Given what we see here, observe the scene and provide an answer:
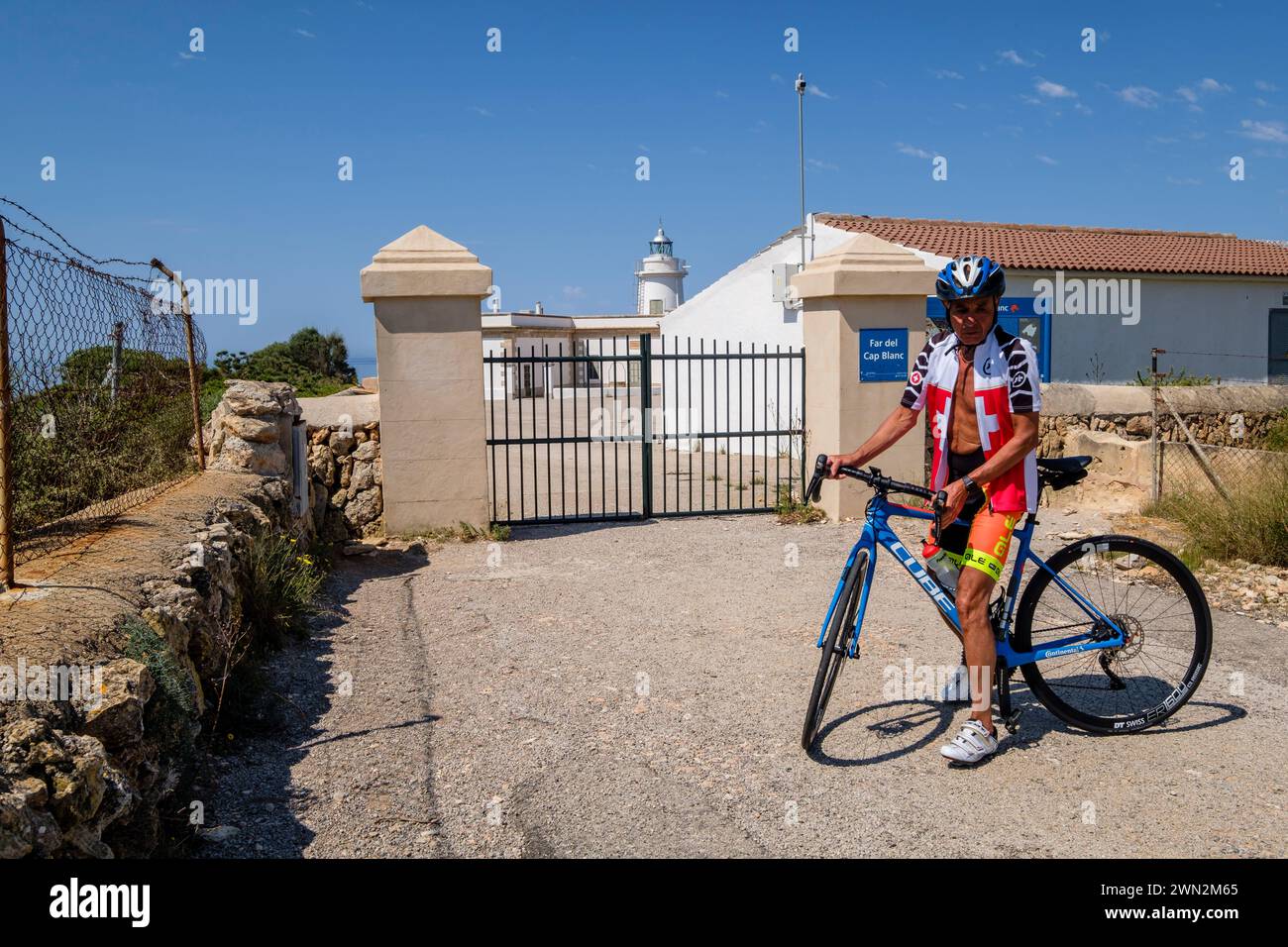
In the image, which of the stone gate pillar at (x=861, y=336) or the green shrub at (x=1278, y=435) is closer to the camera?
the stone gate pillar at (x=861, y=336)

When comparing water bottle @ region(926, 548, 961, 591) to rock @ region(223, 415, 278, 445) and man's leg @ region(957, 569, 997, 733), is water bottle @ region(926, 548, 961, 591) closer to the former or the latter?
man's leg @ region(957, 569, 997, 733)

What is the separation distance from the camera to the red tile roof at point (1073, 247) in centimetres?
2034

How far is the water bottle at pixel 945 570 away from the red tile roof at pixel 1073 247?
15736 millimetres

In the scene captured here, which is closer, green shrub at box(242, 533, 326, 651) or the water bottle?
the water bottle

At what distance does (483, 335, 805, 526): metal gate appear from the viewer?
10359 mm

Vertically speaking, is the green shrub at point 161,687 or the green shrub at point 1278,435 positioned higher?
the green shrub at point 1278,435

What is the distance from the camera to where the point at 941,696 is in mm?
5141

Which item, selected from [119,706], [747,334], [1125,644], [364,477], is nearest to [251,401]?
[364,477]

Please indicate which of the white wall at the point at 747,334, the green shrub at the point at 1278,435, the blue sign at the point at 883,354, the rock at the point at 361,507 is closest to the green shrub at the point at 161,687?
the rock at the point at 361,507

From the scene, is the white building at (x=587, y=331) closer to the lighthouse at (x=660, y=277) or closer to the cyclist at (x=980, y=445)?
the lighthouse at (x=660, y=277)

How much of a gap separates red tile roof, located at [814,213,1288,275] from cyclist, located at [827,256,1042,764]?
1559 centimetres

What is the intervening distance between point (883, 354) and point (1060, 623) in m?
6.04

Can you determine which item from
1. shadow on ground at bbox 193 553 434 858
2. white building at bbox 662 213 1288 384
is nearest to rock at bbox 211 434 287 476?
shadow on ground at bbox 193 553 434 858

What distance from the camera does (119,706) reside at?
3.28 metres
